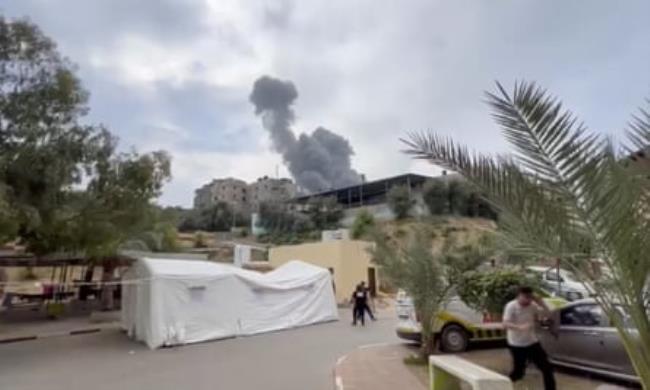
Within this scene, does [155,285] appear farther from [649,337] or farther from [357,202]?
[357,202]

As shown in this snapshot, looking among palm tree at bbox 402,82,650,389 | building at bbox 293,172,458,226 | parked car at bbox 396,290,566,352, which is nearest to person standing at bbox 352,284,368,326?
parked car at bbox 396,290,566,352

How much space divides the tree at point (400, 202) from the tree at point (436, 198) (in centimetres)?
209

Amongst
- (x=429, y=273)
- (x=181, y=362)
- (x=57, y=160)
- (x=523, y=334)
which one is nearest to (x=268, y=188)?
(x=57, y=160)

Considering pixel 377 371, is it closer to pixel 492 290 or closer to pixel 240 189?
pixel 492 290

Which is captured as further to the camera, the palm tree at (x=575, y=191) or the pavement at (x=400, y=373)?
the pavement at (x=400, y=373)

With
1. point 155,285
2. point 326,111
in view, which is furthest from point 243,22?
point 326,111

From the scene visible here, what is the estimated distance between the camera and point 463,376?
18.7 feet

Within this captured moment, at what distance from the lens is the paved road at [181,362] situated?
10.2 metres

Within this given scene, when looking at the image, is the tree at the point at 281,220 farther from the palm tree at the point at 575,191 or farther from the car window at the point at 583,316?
the palm tree at the point at 575,191

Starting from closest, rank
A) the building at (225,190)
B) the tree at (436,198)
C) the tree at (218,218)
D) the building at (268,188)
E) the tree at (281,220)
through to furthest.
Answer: the tree at (436,198)
the tree at (281,220)
the tree at (218,218)
the building at (268,188)
the building at (225,190)

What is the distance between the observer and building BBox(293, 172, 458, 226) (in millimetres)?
54797

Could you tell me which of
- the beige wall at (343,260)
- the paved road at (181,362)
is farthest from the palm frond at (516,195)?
the beige wall at (343,260)

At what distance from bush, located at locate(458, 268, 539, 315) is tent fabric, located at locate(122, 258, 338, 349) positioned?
24.7 ft

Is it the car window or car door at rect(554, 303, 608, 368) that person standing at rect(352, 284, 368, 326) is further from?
the car window
